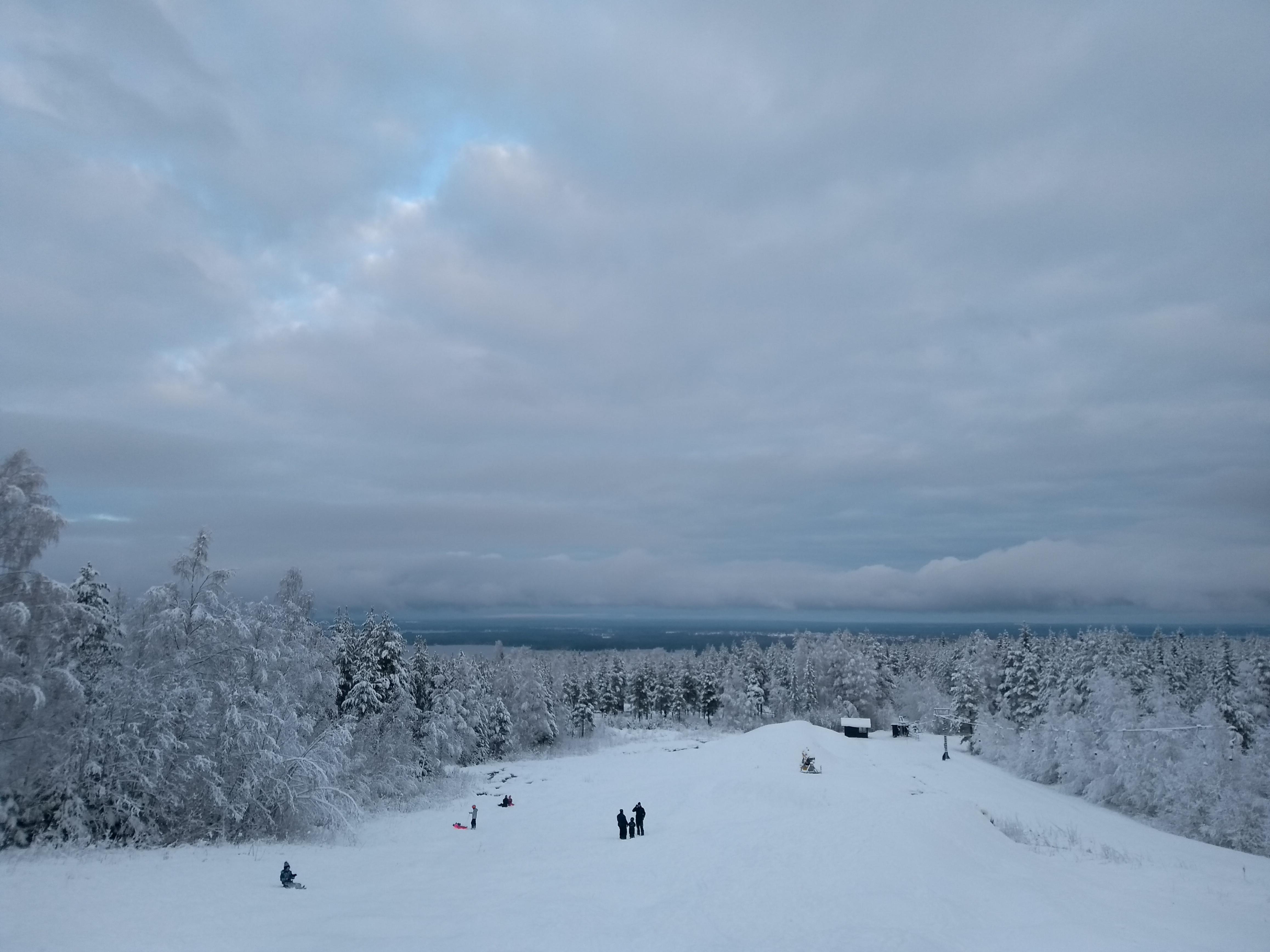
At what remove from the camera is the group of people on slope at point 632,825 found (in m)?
29.2

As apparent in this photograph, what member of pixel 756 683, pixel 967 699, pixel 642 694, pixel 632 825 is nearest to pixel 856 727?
pixel 967 699

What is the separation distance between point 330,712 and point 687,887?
30.8m

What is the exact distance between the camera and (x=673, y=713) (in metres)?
103

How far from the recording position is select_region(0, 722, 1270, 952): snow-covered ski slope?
17.1m

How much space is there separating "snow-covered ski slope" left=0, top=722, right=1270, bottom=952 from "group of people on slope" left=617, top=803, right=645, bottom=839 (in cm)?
67

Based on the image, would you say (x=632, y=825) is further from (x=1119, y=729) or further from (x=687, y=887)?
(x=1119, y=729)

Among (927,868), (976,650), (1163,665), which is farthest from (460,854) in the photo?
(1163,665)

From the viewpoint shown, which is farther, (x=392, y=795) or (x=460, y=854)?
(x=392, y=795)

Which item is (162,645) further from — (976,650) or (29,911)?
(976,650)

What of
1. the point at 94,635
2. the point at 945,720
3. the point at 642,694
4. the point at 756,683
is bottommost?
the point at 642,694

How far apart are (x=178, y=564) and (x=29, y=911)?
1483 centimetres

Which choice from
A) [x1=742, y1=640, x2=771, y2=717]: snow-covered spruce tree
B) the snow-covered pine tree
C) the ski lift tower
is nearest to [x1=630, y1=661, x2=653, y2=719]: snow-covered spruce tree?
[x1=742, y1=640, x2=771, y2=717]: snow-covered spruce tree

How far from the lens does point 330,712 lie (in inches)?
1732

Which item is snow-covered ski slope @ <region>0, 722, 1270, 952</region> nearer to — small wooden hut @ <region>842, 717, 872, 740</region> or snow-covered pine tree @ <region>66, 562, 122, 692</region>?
snow-covered pine tree @ <region>66, 562, 122, 692</region>
